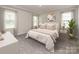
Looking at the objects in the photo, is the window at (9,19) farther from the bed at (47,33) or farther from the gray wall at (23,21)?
the bed at (47,33)

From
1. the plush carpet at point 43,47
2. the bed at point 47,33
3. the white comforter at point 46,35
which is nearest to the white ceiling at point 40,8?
the bed at point 47,33

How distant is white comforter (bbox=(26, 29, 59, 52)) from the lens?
1231 millimetres

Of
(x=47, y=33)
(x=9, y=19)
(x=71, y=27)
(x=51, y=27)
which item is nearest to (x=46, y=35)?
(x=47, y=33)

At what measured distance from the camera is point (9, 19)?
1.16 meters

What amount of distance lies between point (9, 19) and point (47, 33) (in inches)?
27.5

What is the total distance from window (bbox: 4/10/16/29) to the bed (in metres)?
0.33

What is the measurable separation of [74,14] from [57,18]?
0.93 feet

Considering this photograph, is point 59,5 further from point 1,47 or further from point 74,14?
point 1,47

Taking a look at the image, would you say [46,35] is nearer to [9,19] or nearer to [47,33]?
[47,33]

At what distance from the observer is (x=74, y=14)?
1.17 m

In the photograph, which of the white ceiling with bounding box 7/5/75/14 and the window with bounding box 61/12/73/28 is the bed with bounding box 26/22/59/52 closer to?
the window with bounding box 61/12/73/28

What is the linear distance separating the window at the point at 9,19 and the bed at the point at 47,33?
13.2 inches
